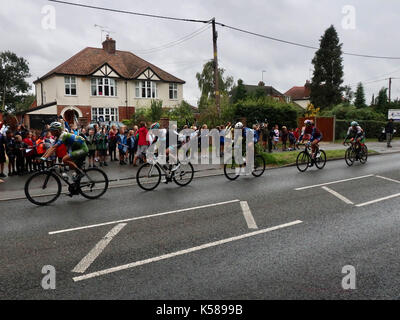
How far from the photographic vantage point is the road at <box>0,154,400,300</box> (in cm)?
377

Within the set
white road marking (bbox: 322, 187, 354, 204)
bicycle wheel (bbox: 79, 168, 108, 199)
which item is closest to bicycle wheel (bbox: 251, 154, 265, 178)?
white road marking (bbox: 322, 187, 354, 204)

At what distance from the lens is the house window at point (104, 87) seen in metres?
37.8

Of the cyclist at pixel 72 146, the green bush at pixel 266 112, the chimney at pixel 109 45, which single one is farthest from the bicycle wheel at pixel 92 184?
the chimney at pixel 109 45

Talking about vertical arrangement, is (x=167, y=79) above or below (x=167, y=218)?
above

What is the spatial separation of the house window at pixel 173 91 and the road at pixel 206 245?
115ft

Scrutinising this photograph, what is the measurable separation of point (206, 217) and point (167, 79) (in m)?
37.4

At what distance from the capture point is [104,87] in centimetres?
3819

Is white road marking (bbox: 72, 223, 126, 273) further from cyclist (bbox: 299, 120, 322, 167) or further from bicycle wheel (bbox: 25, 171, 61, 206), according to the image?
cyclist (bbox: 299, 120, 322, 167)

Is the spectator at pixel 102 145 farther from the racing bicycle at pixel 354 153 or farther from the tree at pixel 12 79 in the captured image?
the tree at pixel 12 79

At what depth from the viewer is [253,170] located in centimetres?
1170

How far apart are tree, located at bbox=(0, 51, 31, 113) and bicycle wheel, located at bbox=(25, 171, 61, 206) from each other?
6874 centimetres

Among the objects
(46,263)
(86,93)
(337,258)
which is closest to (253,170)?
(337,258)
